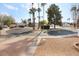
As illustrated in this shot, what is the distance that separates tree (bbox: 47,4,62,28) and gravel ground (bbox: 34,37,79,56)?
0.21 meters

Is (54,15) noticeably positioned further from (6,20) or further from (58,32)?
(6,20)

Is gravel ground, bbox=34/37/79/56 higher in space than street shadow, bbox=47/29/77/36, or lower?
lower

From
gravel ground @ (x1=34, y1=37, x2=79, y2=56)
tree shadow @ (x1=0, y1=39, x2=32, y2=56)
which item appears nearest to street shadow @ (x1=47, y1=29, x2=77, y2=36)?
gravel ground @ (x1=34, y1=37, x2=79, y2=56)

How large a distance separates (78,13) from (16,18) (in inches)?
29.7

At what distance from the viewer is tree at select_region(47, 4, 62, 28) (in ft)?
7.64

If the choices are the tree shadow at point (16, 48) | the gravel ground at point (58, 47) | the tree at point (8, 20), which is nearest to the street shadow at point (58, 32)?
the gravel ground at point (58, 47)

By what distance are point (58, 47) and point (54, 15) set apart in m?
0.39

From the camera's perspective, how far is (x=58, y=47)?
231 cm

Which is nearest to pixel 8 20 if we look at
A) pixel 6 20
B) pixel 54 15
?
pixel 6 20

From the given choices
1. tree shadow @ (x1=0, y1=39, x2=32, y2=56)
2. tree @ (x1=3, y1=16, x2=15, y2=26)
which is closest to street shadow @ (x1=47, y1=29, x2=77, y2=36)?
tree shadow @ (x1=0, y1=39, x2=32, y2=56)

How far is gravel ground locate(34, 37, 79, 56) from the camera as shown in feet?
7.45

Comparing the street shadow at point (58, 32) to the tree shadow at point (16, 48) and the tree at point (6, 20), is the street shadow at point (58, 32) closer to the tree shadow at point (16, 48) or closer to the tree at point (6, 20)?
the tree shadow at point (16, 48)

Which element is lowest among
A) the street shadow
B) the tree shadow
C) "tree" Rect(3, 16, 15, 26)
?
the tree shadow

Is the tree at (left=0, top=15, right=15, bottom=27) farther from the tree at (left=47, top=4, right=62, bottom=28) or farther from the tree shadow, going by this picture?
the tree at (left=47, top=4, right=62, bottom=28)
